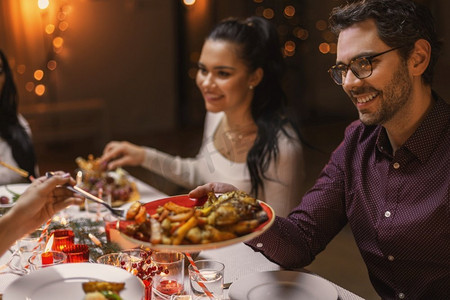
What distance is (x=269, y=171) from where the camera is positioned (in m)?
2.48

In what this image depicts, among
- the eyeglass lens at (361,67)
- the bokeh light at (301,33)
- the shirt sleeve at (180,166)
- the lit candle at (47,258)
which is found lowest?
the shirt sleeve at (180,166)

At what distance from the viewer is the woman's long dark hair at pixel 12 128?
296cm

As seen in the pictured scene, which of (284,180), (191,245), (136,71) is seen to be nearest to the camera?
(191,245)

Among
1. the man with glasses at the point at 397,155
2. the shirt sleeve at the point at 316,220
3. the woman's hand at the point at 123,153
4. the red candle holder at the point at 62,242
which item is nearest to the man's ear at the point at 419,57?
the man with glasses at the point at 397,155

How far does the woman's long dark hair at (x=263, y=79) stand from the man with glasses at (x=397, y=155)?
2.44 ft

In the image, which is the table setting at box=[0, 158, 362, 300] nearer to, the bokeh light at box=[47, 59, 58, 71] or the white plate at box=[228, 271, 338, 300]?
the white plate at box=[228, 271, 338, 300]

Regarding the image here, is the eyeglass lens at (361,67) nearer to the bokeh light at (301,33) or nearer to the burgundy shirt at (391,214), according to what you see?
the burgundy shirt at (391,214)

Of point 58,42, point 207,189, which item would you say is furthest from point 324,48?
point 207,189

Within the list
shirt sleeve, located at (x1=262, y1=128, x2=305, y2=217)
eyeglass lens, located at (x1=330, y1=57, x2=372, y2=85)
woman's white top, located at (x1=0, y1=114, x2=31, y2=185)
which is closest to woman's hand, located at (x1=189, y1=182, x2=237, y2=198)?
eyeglass lens, located at (x1=330, y1=57, x2=372, y2=85)

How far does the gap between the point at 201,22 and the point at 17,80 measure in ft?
7.26

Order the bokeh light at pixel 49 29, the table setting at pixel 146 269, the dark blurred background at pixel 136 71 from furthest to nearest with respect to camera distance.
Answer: the bokeh light at pixel 49 29 < the dark blurred background at pixel 136 71 < the table setting at pixel 146 269

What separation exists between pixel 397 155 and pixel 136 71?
5355 millimetres

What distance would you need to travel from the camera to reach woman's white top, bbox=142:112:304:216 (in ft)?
8.07

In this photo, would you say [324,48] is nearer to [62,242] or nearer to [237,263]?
[237,263]
